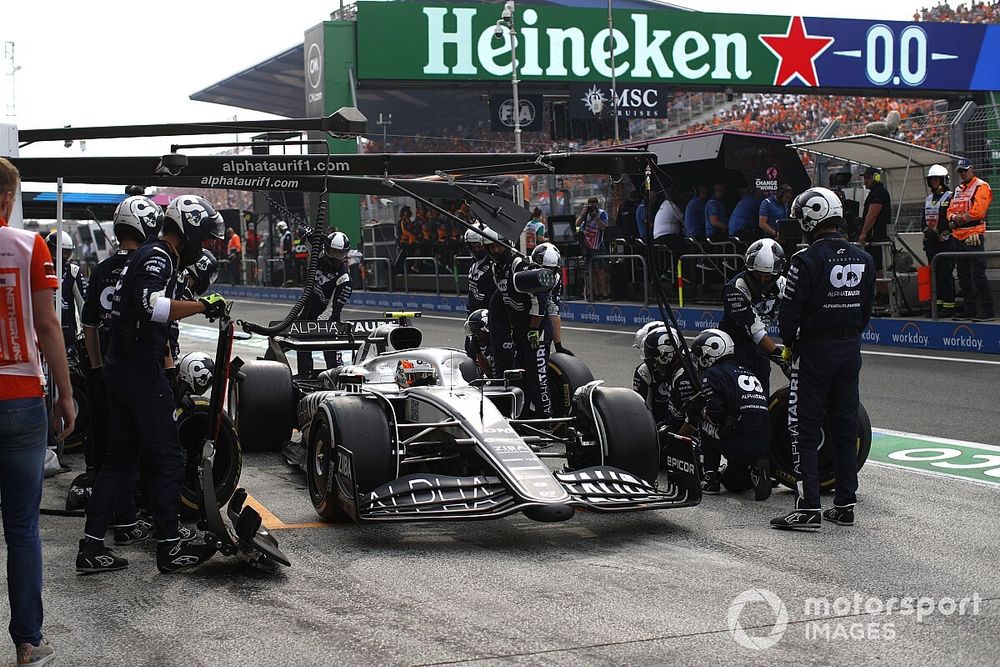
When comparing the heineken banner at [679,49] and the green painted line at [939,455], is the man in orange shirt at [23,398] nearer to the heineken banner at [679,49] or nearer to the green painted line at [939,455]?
the green painted line at [939,455]

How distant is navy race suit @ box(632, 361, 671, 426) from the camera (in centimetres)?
938

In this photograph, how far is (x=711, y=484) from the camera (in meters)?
8.48

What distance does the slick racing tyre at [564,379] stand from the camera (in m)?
10.6

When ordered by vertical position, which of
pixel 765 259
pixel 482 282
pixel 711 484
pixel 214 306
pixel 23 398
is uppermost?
pixel 765 259

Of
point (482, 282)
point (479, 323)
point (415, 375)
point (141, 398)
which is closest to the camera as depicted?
point (141, 398)

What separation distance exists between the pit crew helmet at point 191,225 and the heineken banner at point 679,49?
26.4 meters

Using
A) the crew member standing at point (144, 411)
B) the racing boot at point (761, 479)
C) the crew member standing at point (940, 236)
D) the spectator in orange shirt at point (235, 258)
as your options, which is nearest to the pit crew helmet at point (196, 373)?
the crew member standing at point (144, 411)

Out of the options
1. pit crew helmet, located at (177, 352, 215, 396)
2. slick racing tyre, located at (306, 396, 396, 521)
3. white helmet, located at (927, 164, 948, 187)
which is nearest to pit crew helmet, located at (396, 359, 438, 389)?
slick racing tyre, located at (306, 396, 396, 521)

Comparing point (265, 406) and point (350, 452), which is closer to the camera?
point (350, 452)

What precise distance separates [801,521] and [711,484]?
1.17m

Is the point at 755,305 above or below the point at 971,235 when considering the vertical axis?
below

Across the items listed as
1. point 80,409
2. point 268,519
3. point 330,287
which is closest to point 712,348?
point 268,519

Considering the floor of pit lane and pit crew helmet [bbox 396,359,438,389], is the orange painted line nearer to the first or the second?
the floor of pit lane

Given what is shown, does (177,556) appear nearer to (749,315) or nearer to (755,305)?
(749,315)
